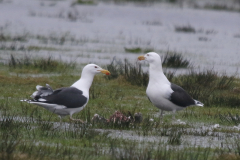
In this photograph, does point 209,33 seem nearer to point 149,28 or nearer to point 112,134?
point 149,28

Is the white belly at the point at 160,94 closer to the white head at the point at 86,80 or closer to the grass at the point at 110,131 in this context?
the grass at the point at 110,131

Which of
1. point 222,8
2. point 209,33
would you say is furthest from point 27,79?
point 222,8

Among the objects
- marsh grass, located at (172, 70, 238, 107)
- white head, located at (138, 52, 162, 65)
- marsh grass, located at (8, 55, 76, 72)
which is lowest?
marsh grass, located at (8, 55, 76, 72)

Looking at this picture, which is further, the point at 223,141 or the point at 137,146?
the point at 223,141

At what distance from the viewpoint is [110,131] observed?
855 centimetres

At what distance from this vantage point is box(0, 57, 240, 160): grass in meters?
7.07

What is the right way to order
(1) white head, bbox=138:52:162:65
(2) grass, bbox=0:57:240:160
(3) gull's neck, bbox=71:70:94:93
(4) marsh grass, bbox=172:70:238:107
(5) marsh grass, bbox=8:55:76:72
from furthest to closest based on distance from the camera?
(5) marsh grass, bbox=8:55:76:72 < (4) marsh grass, bbox=172:70:238:107 < (1) white head, bbox=138:52:162:65 < (3) gull's neck, bbox=71:70:94:93 < (2) grass, bbox=0:57:240:160

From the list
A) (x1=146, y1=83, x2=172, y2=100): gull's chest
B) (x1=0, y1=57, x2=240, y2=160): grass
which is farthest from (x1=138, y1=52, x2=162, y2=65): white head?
(x1=0, y1=57, x2=240, y2=160): grass

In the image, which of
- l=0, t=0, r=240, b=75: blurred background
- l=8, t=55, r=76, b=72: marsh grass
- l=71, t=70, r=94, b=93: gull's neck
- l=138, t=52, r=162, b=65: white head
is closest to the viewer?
l=71, t=70, r=94, b=93: gull's neck

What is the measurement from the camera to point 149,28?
3734 cm

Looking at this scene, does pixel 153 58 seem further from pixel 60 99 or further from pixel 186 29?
pixel 186 29

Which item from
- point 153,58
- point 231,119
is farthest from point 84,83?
point 231,119

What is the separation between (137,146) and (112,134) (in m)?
0.99

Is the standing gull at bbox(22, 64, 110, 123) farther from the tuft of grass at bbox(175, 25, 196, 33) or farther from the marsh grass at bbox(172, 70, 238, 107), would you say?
the tuft of grass at bbox(175, 25, 196, 33)
